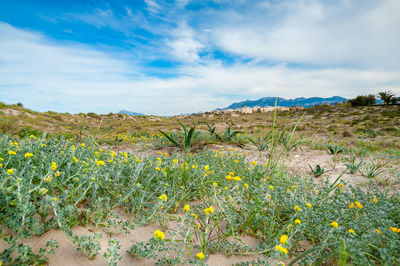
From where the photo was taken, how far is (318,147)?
250 inches

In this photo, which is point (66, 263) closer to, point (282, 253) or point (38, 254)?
point (38, 254)

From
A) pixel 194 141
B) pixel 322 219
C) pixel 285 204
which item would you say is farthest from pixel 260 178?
pixel 194 141

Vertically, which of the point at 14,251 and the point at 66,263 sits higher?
the point at 14,251

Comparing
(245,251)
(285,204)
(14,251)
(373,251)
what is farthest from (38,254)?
(373,251)

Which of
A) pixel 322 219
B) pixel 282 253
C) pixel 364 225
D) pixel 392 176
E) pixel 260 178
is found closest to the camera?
pixel 282 253

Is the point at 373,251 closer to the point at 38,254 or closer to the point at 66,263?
the point at 66,263

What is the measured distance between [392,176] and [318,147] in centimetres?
261

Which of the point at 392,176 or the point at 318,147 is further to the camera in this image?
the point at 318,147

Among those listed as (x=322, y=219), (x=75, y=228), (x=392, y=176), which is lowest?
(x=392, y=176)

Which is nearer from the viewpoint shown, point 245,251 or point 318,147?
point 245,251

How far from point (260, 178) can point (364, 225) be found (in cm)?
146

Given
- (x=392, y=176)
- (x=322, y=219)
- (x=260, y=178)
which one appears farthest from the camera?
(x=392, y=176)

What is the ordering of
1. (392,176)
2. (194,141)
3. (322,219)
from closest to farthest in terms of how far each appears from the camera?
(322,219) → (392,176) → (194,141)

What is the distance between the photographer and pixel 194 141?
20.3 feet
